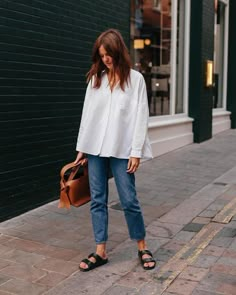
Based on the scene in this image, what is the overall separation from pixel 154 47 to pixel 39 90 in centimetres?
464

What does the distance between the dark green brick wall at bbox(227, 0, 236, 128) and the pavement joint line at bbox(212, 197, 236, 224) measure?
862cm

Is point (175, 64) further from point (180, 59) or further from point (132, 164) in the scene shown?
point (132, 164)

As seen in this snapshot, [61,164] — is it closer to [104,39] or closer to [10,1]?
[10,1]

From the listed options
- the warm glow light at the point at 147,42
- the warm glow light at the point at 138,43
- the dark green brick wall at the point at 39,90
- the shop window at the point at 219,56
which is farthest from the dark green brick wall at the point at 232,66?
the dark green brick wall at the point at 39,90

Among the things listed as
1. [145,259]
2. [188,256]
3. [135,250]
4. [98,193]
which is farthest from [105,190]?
[188,256]

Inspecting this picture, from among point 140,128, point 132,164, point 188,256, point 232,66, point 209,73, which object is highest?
point 232,66

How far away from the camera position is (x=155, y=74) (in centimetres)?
971

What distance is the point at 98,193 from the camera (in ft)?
12.5

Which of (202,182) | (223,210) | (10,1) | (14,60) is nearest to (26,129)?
(14,60)

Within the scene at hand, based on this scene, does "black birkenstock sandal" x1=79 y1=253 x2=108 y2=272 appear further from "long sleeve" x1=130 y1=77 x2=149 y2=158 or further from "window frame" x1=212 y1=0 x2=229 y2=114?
"window frame" x1=212 y1=0 x2=229 y2=114

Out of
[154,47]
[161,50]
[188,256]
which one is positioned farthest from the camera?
[161,50]

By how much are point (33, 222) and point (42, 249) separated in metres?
0.81

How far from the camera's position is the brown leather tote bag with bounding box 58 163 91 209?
3787 millimetres

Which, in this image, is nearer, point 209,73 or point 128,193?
point 128,193
